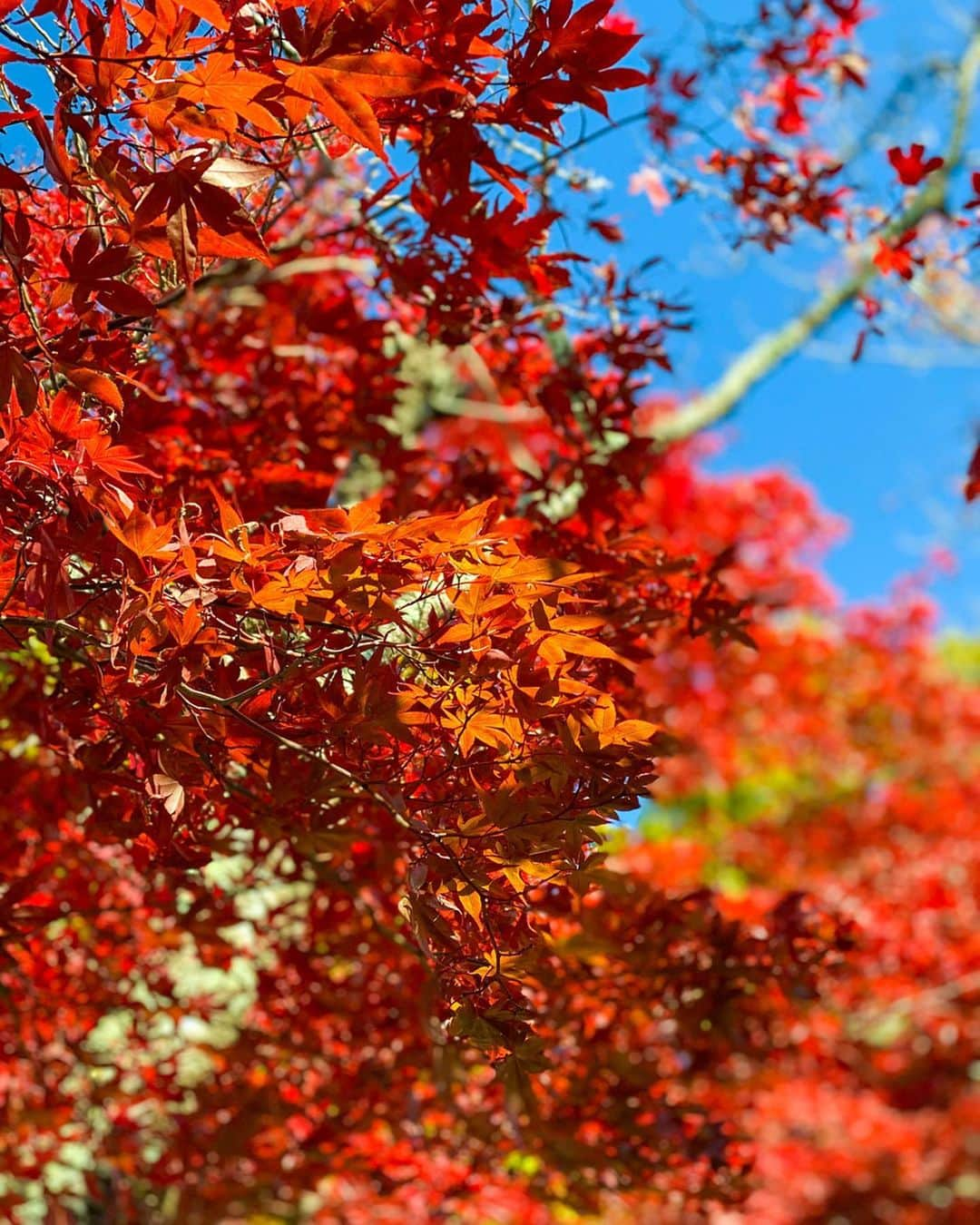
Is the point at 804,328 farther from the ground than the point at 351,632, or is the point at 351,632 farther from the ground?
the point at 804,328

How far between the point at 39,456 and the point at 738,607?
1.65 metres

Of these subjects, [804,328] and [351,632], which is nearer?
[351,632]

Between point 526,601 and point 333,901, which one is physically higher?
point 333,901

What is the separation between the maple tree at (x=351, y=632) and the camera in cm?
139

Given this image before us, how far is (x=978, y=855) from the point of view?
858cm

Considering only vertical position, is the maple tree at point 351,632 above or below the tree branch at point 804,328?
below

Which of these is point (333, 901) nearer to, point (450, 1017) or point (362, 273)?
point (450, 1017)

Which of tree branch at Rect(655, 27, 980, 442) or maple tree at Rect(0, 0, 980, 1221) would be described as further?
tree branch at Rect(655, 27, 980, 442)

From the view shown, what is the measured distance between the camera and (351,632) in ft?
4.92

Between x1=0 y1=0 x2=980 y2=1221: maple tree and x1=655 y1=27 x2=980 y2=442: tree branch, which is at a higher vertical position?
x1=655 y1=27 x2=980 y2=442: tree branch

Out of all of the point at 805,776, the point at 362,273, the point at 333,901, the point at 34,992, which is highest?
the point at 805,776

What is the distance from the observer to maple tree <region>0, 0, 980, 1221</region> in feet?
→ 4.57

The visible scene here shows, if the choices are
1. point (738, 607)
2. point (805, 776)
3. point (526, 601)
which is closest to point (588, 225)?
point (738, 607)

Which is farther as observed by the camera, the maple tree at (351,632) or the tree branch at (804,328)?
the tree branch at (804,328)
